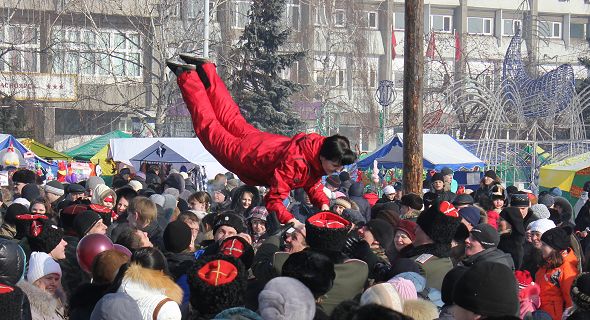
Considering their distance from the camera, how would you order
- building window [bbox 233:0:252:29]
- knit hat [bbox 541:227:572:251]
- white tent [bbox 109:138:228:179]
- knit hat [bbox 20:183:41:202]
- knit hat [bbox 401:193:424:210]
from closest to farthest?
knit hat [bbox 541:227:572:251], knit hat [bbox 401:193:424:210], knit hat [bbox 20:183:41:202], white tent [bbox 109:138:228:179], building window [bbox 233:0:252:29]

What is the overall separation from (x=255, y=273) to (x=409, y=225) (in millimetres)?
1712

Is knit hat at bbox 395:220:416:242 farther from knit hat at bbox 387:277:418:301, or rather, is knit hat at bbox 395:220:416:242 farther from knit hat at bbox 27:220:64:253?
knit hat at bbox 27:220:64:253

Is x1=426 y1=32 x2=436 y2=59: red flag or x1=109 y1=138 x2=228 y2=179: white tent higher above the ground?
x1=426 y1=32 x2=436 y2=59: red flag

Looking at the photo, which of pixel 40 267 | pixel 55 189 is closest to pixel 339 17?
pixel 55 189

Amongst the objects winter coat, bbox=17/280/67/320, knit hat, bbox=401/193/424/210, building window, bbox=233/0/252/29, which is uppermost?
building window, bbox=233/0/252/29

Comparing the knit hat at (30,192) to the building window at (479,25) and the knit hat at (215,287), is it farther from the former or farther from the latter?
the building window at (479,25)

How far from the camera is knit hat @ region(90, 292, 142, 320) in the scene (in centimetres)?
505

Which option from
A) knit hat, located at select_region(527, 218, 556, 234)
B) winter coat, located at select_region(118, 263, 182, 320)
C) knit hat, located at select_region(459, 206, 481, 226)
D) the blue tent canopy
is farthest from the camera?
the blue tent canopy

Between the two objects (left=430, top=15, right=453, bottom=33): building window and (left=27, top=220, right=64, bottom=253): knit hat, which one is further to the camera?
(left=430, top=15, right=453, bottom=33): building window

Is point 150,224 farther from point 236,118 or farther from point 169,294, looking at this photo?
point 169,294

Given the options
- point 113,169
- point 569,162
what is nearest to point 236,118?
point 569,162

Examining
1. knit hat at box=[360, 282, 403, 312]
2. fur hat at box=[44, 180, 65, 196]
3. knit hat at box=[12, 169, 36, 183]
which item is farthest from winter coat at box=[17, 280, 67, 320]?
knit hat at box=[12, 169, 36, 183]

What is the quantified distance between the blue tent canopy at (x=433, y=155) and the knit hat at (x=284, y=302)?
16027 mm

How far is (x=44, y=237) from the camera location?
7035mm
